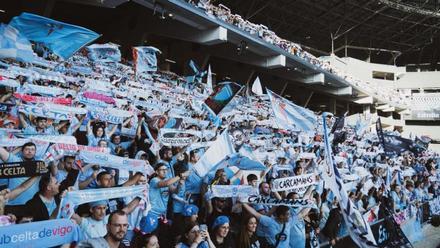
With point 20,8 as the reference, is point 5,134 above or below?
below

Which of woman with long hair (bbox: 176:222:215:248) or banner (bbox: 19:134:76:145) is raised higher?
banner (bbox: 19:134:76:145)

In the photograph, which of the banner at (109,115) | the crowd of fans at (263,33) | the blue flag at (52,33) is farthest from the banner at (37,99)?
the crowd of fans at (263,33)

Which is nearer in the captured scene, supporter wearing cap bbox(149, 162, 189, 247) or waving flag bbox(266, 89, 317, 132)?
supporter wearing cap bbox(149, 162, 189, 247)

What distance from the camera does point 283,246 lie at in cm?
471

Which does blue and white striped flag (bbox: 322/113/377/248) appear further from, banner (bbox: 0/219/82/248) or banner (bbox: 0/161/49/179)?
banner (bbox: 0/161/49/179)

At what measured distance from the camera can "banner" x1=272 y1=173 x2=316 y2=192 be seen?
18.5 ft

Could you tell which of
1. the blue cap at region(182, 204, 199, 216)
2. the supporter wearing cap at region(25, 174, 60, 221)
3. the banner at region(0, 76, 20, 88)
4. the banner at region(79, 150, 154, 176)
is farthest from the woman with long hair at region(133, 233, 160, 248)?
the banner at region(0, 76, 20, 88)

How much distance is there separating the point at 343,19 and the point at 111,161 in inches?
1544

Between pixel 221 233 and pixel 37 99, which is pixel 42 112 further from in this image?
pixel 221 233

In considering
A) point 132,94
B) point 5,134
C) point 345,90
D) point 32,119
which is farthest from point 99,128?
point 345,90

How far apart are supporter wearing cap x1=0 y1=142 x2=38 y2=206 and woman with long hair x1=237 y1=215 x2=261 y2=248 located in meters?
2.23

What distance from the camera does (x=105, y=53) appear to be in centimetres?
1512

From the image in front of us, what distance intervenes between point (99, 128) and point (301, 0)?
29620 mm

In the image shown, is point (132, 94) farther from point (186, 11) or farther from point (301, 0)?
point (301, 0)
